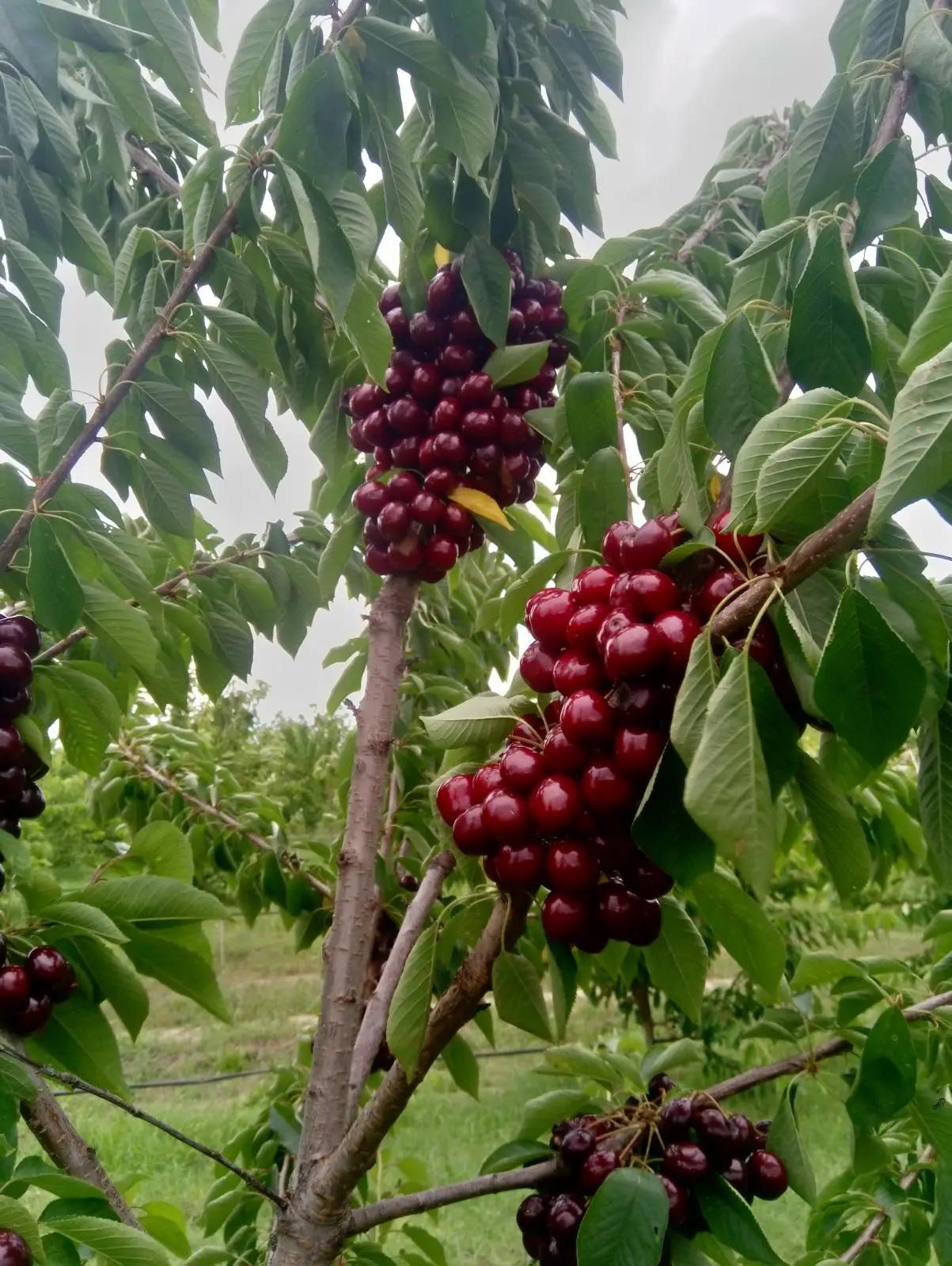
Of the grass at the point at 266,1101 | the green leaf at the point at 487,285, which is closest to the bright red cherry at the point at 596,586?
the green leaf at the point at 487,285

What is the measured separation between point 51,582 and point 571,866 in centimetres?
75

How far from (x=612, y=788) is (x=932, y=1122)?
78 centimetres

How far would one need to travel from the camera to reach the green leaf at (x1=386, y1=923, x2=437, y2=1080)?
955 millimetres

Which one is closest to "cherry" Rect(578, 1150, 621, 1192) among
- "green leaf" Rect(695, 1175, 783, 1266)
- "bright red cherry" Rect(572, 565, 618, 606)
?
"green leaf" Rect(695, 1175, 783, 1266)

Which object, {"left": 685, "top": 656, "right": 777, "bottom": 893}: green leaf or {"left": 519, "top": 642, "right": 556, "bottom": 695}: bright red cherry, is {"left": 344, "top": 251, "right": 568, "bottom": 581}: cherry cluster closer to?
{"left": 519, "top": 642, "right": 556, "bottom": 695}: bright red cherry

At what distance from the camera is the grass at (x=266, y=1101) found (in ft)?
15.0

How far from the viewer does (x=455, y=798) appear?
0.94 m

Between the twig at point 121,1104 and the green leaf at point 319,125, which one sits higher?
the green leaf at point 319,125

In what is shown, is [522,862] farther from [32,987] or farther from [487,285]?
[487,285]

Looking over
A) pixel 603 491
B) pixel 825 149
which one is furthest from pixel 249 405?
pixel 825 149

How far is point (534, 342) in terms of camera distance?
1587mm

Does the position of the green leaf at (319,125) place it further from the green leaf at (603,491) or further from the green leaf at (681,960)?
the green leaf at (681,960)

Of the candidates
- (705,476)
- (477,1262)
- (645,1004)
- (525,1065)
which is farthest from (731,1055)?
(705,476)

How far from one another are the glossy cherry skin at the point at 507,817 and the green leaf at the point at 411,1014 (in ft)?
0.58
